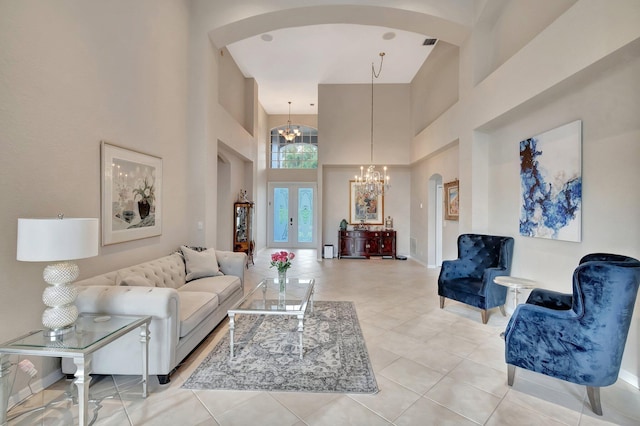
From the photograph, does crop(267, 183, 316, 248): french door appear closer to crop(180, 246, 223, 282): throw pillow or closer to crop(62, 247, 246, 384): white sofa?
crop(180, 246, 223, 282): throw pillow

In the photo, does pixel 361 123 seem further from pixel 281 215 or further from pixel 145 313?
pixel 145 313

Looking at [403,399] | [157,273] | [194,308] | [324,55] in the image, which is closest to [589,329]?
[403,399]

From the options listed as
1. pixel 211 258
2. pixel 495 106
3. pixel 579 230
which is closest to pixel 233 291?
pixel 211 258

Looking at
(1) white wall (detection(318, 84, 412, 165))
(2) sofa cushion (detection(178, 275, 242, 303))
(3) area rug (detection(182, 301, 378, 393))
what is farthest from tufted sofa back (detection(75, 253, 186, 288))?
(1) white wall (detection(318, 84, 412, 165))

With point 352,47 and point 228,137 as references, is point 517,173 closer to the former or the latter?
point 352,47

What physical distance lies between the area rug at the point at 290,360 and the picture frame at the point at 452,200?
3.42 meters

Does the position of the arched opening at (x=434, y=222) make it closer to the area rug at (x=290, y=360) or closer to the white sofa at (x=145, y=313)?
the area rug at (x=290, y=360)

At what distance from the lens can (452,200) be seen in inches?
232

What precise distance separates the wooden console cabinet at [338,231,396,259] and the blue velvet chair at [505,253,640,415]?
20.1ft

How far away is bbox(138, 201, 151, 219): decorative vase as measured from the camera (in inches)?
136

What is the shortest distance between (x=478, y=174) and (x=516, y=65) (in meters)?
1.57

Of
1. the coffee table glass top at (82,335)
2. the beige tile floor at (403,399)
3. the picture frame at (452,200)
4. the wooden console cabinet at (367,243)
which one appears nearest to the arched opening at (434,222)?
the picture frame at (452,200)

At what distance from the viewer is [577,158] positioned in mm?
2834

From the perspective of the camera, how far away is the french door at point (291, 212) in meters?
10.7
